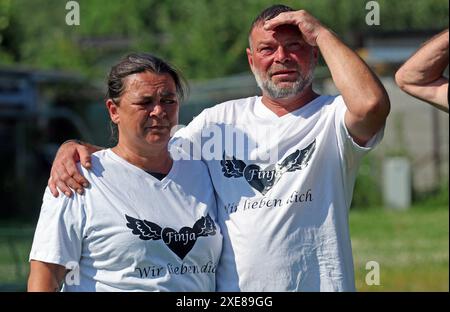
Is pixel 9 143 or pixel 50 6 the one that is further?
pixel 50 6

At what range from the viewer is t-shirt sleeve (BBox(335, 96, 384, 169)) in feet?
13.1

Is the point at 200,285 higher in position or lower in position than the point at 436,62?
lower

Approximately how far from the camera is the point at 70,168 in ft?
13.2

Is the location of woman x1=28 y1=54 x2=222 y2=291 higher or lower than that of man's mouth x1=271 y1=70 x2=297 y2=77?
lower

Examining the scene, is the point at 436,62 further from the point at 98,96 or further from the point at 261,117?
the point at 98,96

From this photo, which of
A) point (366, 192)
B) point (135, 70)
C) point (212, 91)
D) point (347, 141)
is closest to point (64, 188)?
point (135, 70)

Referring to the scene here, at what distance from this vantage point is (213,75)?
24.4 metres

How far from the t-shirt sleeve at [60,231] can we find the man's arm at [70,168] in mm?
38

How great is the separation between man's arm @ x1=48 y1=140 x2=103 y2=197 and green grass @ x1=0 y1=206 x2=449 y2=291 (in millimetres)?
4011

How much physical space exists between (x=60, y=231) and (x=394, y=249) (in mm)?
11276

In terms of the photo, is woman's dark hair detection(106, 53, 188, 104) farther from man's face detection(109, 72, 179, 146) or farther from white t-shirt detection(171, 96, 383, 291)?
white t-shirt detection(171, 96, 383, 291)

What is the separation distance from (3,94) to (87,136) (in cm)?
249

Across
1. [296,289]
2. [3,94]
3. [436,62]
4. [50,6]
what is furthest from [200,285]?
[50,6]

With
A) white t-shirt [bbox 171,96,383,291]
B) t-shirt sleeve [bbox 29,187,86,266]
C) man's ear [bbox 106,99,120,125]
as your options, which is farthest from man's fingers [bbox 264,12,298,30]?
t-shirt sleeve [bbox 29,187,86,266]
